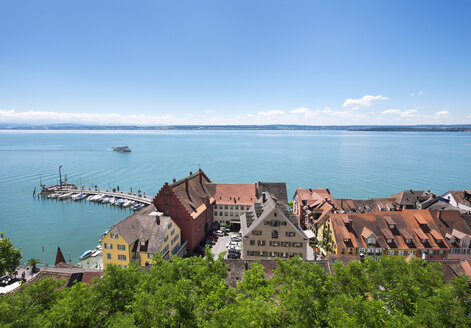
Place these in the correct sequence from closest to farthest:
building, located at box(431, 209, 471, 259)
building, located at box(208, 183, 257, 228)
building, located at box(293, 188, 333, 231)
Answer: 1. building, located at box(431, 209, 471, 259)
2. building, located at box(293, 188, 333, 231)
3. building, located at box(208, 183, 257, 228)

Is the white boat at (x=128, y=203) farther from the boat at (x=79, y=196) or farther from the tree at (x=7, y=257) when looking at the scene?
the tree at (x=7, y=257)

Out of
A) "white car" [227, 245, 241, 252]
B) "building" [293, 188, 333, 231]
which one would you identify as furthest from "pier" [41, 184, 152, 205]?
"building" [293, 188, 333, 231]

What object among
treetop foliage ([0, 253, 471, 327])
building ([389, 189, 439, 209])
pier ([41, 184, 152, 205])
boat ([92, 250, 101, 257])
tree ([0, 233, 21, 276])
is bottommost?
Answer: boat ([92, 250, 101, 257])

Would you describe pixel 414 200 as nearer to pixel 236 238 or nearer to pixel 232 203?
pixel 232 203

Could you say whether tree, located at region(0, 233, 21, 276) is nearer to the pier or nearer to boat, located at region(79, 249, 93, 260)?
boat, located at region(79, 249, 93, 260)

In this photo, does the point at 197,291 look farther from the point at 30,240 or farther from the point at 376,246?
the point at 30,240

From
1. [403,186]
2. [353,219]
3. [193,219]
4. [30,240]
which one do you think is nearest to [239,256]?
[193,219]

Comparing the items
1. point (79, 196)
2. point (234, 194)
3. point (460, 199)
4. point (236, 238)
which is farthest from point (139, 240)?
point (460, 199)
